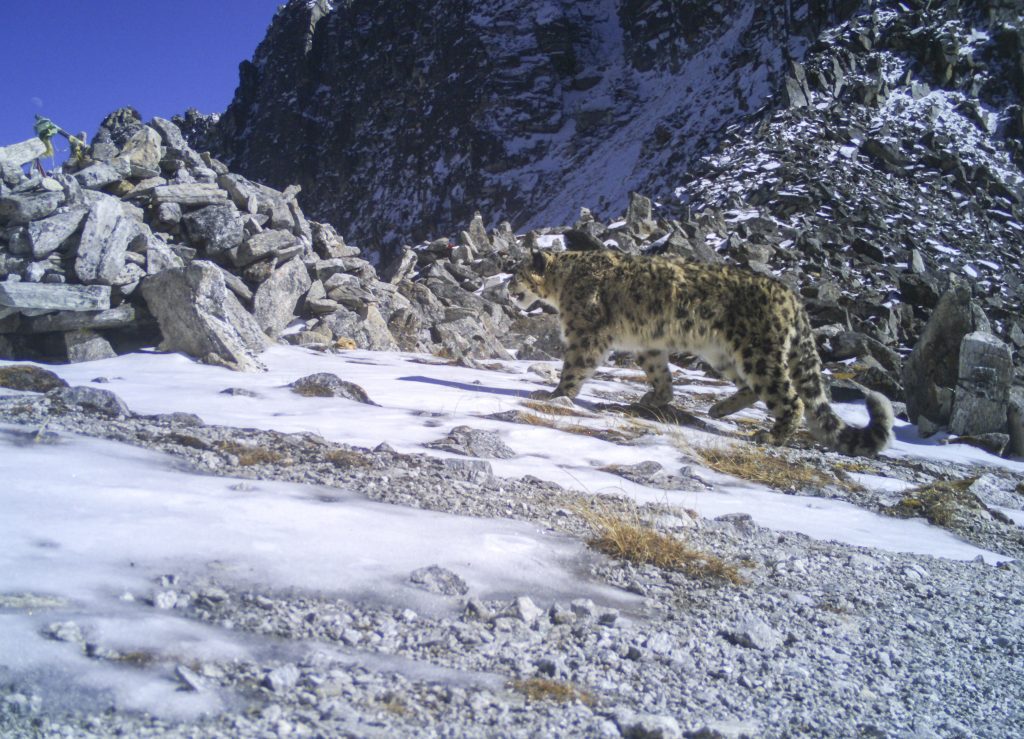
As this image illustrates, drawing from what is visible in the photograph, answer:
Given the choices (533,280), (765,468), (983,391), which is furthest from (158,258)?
(983,391)

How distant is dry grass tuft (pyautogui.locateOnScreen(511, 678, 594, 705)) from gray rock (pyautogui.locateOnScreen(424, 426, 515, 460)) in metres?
3.14

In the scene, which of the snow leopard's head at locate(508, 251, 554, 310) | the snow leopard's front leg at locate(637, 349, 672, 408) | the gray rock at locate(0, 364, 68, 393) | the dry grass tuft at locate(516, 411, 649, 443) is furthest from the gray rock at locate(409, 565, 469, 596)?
the snow leopard's head at locate(508, 251, 554, 310)

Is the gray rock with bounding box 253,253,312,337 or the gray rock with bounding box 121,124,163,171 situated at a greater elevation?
the gray rock with bounding box 121,124,163,171

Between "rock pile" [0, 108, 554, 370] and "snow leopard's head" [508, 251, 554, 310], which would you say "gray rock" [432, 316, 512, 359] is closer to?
"rock pile" [0, 108, 554, 370]

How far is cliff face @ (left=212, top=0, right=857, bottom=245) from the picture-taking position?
201 feet

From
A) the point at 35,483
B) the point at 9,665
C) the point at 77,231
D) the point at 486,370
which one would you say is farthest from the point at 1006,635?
the point at 77,231

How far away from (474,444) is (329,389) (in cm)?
214

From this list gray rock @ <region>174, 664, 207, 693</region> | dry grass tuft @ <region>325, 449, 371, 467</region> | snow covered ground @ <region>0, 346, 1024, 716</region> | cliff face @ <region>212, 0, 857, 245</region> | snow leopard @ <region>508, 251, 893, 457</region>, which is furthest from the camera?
cliff face @ <region>212, 0, 857, 245</region>

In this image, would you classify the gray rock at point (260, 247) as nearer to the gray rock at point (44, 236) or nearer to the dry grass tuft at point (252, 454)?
the gray rock at point (44, 236)

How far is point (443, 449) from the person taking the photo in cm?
560

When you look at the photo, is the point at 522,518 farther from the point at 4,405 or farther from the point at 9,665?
the point at 4,405

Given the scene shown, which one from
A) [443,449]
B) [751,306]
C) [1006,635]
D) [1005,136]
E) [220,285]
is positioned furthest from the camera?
[1005,136]

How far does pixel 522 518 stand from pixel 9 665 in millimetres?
2525

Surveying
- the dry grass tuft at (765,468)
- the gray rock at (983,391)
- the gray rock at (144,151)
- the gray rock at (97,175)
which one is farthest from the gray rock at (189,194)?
the gray rock at (983,391)
